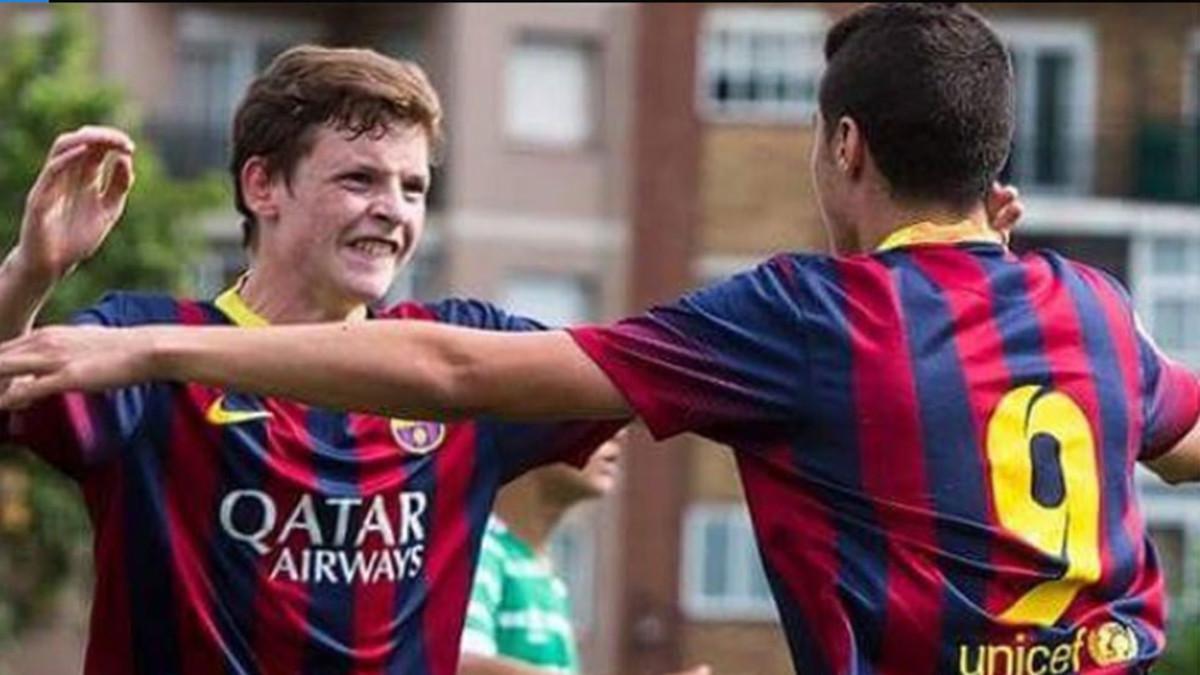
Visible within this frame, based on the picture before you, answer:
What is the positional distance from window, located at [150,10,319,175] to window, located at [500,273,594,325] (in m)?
3.93

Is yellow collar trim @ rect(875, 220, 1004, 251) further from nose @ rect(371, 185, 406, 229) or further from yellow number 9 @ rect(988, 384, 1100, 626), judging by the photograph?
nose @ rect(371, 185, 406, 229)

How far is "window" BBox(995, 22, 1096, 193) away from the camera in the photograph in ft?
152

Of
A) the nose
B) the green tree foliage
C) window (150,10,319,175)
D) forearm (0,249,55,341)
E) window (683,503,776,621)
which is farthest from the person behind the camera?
window (683,503,776,621)

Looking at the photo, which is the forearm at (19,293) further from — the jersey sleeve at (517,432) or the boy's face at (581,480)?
the boy's face at (581,480)

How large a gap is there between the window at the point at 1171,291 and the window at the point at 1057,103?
3.87 ft

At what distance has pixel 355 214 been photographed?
854 cm

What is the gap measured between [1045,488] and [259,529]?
1.97 metres

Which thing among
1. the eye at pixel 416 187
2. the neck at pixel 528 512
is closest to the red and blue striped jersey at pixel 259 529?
the eye at pixel 416 187

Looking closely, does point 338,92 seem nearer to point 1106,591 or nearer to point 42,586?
point 1106,591

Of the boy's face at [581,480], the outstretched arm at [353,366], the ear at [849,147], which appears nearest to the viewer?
the outstretched arm at [353,366]

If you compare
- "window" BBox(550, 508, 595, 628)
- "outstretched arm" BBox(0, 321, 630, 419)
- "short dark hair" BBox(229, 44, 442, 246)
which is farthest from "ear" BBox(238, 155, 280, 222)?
"window" BBox(550, 508, 595, 628)

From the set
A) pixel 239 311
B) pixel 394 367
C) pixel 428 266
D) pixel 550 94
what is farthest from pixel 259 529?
pixel 550 94

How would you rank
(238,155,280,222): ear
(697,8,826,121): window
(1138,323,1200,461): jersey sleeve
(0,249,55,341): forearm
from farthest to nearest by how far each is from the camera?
(697,8,826,121): window → (238,155,280,222): ear → (0,249,55,341): forearm → (1138,323,1200,461): jersey sleeve

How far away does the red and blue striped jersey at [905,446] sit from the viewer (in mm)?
6852
